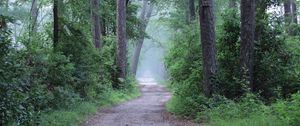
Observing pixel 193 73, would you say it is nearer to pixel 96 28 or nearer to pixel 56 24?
pixel 56 24

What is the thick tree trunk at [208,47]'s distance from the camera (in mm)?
14914

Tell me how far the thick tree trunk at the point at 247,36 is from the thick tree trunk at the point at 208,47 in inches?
41.4

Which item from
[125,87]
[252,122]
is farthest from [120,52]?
[252,122]

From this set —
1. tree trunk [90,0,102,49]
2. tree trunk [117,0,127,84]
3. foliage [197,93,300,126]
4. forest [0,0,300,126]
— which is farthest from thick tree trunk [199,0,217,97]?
tree trunk [117,0,127,84]

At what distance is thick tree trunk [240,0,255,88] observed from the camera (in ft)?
46.8

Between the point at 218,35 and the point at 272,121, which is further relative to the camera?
the point at 218,35

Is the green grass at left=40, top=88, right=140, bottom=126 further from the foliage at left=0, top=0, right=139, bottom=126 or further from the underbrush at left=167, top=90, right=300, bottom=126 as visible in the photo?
the underbrush at left=167, top=90, right=300, bottom=126

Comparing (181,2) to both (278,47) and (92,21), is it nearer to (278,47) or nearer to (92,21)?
(92,21)

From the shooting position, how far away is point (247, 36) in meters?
14.3

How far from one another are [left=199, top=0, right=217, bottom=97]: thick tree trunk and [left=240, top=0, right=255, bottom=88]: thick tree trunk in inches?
41.4

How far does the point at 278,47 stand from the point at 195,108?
3809 mm

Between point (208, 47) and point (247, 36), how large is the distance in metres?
1.41

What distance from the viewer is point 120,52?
2902 cm

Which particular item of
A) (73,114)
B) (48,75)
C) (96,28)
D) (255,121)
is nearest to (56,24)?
(48,75)
